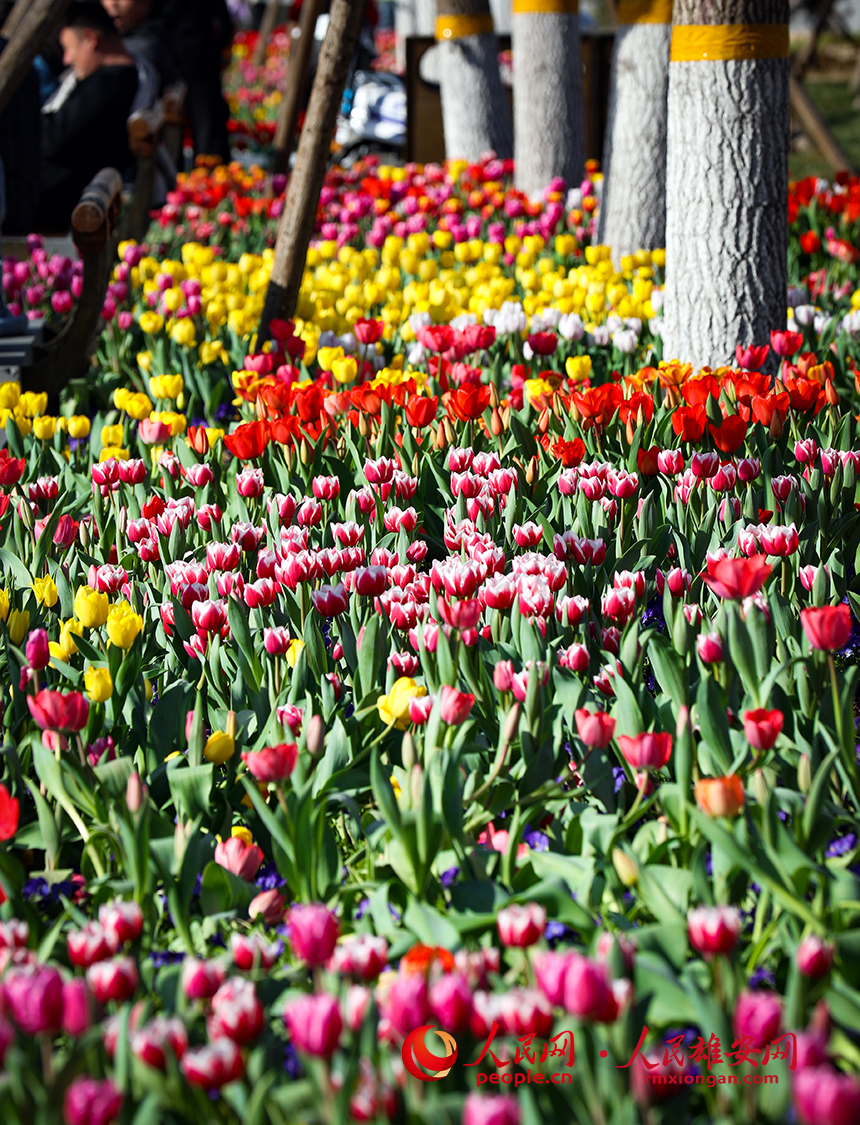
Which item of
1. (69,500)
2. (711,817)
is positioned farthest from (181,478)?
(711,817)

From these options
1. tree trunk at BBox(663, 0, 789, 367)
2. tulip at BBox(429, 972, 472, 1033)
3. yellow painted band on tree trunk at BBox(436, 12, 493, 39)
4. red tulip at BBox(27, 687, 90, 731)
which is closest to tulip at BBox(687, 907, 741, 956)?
tulip at BBox(429, 972, 472, 1033)

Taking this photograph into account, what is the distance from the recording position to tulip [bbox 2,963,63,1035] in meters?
1.11

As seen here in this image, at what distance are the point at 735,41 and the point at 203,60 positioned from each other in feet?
26.5

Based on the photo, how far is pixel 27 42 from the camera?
4.68m

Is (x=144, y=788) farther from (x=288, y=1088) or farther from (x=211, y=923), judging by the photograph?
(x=288, y=1088)

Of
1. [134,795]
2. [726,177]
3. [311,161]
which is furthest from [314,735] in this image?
[311,161]

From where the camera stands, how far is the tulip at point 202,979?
1.23 m

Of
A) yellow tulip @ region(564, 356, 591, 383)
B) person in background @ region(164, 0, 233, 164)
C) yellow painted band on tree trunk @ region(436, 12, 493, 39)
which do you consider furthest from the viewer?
person in background @ region(164, 0, 233, 164)

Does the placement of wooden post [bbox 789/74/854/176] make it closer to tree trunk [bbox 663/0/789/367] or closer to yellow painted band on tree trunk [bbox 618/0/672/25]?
yellow painted band on tree trunk [bbox 618/0/672/25]

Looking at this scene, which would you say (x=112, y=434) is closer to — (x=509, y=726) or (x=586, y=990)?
(x=509, y=726)

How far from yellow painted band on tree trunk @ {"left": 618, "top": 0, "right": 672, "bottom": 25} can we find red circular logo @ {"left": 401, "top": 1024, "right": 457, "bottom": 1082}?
5.55 metres

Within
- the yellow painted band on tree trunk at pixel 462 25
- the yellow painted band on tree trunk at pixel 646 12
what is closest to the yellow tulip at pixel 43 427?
the yellow painted band on tree trunk at pixel 646 12

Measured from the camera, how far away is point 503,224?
6949 mm

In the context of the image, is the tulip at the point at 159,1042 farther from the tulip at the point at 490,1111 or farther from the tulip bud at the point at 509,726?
the tulip bud at the point at 509,726
